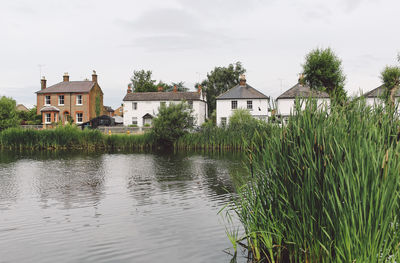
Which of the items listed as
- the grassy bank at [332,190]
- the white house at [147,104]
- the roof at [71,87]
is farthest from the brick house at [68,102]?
the grassy bank at [332,190]

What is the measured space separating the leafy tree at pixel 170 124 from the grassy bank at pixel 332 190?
105 feet

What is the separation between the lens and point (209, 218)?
10648 millimetres

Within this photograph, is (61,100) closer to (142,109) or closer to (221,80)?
(142,109)

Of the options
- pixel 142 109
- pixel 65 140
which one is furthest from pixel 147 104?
pixel 65 140

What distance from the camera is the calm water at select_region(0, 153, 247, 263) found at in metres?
8.03

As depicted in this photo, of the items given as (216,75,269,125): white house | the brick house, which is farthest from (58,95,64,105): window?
(216,75,269,125): white house

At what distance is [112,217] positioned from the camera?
10914mm

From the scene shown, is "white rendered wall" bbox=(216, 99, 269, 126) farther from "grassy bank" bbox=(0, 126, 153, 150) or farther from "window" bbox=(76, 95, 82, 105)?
"window" bbox=(76, 95, 82, 105)

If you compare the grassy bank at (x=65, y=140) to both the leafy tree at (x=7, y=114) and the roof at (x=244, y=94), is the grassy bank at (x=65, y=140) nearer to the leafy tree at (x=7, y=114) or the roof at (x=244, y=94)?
the leafy tree at (x=7, y=114)

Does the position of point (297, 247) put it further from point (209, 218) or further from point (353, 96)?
point (209, 218)

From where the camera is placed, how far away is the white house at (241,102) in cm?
5569

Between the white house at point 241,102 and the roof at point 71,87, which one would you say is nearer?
the white house at point 241,102

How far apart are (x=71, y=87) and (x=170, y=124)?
1216 inches

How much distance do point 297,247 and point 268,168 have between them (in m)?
1.43
